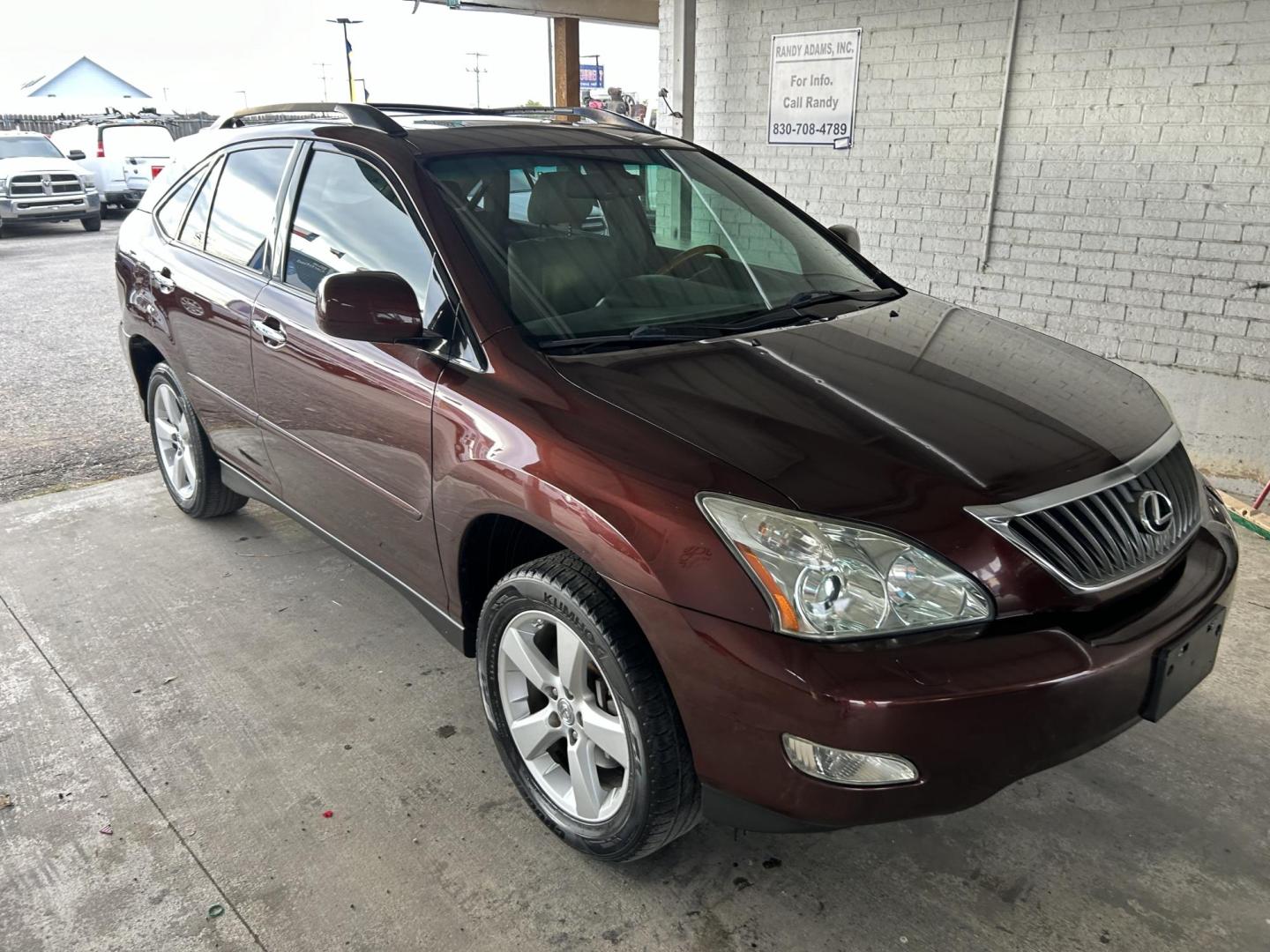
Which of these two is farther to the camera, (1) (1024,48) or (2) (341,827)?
(1) (1024,48)

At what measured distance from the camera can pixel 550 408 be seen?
2.18 metres

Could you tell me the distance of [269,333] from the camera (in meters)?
3.09

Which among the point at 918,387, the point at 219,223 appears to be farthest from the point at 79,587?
the point at 918,387

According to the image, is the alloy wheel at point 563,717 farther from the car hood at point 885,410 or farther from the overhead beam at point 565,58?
the overhead beam at point 565,58

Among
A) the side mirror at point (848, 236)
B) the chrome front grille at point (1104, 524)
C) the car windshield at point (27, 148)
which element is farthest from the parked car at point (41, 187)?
the chrome front grille at point (1104, 524)

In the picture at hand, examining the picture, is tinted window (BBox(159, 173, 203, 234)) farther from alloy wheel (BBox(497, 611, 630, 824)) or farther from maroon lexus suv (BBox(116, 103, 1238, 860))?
alloy wheel (BBox(497, 611, 630, 824))

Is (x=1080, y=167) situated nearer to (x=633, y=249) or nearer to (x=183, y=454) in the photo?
(x=633, y=249)

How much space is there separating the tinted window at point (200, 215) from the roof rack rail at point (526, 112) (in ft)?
2.59

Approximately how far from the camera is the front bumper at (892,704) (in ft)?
5.72

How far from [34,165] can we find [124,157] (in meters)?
2.52

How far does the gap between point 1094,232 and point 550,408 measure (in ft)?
12.9

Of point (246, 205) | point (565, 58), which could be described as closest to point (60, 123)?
point (565, 58)

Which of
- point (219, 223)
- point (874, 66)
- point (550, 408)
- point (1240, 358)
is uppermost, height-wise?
point (874, 66)

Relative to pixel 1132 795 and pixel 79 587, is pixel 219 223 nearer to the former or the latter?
pixel 79 587
